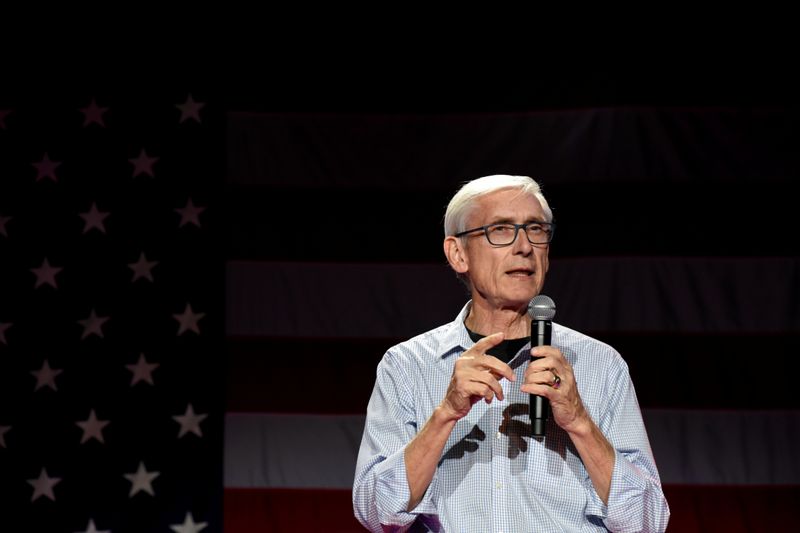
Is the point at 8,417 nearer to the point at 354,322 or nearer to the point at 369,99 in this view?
the point at 354,322

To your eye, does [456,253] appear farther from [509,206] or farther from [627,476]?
[627,476]

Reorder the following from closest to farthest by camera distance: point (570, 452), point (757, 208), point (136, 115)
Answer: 1. point (570, 452)
2. point (757, 208)
3. point (136, 115)

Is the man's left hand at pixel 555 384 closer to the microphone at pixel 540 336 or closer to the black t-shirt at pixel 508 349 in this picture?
the microphone at pixel 540 336

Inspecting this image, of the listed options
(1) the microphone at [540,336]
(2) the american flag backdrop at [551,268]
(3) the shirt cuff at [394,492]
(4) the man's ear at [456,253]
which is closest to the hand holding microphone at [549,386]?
(1) the microphone at [540,336]

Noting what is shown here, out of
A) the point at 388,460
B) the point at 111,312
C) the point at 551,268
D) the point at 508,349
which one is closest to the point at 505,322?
the point at 508,349

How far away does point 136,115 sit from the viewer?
3.70 meters

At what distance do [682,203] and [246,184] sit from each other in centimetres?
176

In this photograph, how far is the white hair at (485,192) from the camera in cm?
182

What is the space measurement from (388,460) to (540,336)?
1.22 feet

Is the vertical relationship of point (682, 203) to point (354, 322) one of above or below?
above

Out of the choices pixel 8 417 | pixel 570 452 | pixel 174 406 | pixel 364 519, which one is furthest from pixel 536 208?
pixel 8 417

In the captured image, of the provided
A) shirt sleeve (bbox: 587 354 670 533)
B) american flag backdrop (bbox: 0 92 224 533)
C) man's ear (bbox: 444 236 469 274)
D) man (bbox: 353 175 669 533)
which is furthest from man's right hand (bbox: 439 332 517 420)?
american flag backdrop (bbox: 0 92 224 533)

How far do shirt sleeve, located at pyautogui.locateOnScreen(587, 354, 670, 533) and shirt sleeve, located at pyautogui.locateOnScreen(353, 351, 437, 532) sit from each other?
1.14 feet

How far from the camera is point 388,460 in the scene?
1.64 m
